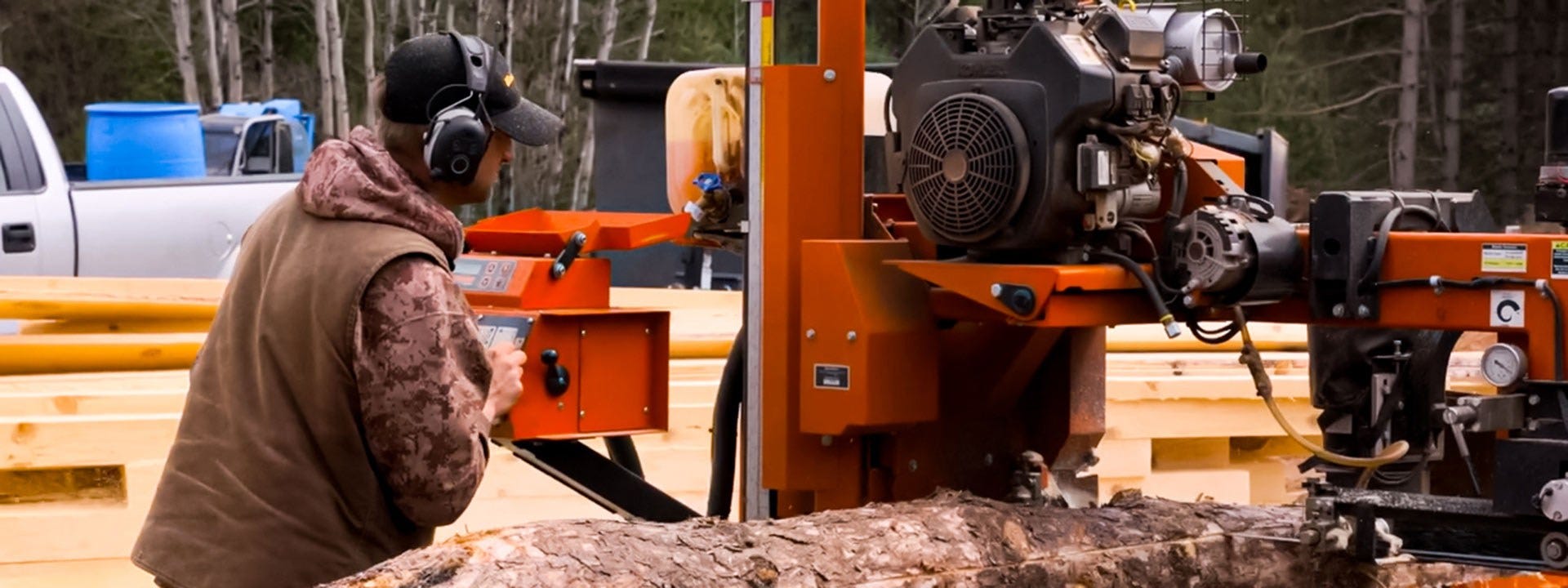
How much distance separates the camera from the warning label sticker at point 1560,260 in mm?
4242

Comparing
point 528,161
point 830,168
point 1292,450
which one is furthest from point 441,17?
point 830,168

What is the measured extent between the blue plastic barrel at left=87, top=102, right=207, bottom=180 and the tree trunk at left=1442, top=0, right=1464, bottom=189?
16.2 metres

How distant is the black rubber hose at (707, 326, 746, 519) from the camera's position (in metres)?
5.29

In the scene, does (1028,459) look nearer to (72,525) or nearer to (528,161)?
(72,525)

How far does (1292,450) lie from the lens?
313 inches

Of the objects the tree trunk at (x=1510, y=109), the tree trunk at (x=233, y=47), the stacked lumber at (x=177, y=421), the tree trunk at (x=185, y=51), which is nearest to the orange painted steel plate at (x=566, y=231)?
the stacked lumber at (x=177, y=421)

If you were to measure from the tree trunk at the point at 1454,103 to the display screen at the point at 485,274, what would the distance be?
20.9m

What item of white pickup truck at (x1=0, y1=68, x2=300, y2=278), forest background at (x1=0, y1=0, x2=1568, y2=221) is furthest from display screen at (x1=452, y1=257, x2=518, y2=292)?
forest background at (x1=0, y1=0, x2=1568, y2=221)

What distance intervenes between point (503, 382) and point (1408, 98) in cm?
2205

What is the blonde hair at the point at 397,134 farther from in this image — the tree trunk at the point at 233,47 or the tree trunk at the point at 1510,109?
the tree trunk at the point at 233,47

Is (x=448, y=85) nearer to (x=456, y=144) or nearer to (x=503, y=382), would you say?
(x=456, y=144)

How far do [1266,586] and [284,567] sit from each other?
2515 mm

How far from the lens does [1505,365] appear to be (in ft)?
14.1

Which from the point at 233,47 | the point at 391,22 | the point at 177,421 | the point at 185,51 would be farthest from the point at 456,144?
the point at 391,22
